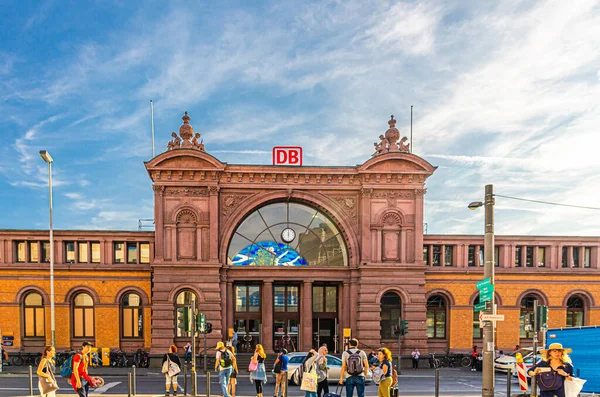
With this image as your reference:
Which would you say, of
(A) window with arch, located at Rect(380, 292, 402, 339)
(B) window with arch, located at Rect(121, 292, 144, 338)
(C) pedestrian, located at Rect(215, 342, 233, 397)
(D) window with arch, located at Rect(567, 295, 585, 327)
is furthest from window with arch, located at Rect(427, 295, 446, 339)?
(C) pedestrian, located at Rect(215, 342, 233, 397)

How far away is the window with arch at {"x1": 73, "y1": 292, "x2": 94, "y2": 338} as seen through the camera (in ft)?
103

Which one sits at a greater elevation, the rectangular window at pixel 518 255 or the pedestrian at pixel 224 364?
the rectangular window at pixel 518 255

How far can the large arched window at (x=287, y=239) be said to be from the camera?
3142 centimetres

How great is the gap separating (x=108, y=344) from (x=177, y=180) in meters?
12.1

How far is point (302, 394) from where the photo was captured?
18.6 metres

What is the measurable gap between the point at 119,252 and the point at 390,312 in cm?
1925

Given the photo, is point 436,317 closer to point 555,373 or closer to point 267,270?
point 267,270

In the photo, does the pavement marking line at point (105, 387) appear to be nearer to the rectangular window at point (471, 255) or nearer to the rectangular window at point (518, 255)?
the rectangular window at point (471, 255)

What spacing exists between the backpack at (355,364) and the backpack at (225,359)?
459cm

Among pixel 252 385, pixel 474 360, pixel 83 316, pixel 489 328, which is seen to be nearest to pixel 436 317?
pixel 474 360

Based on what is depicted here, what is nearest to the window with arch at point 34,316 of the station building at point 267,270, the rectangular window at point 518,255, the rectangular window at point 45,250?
the station building at point 267,270

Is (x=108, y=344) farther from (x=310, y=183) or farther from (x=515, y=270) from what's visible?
(x=515, y=270)

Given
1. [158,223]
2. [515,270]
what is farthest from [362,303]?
[158,223]

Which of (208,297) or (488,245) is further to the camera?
(208,297)
